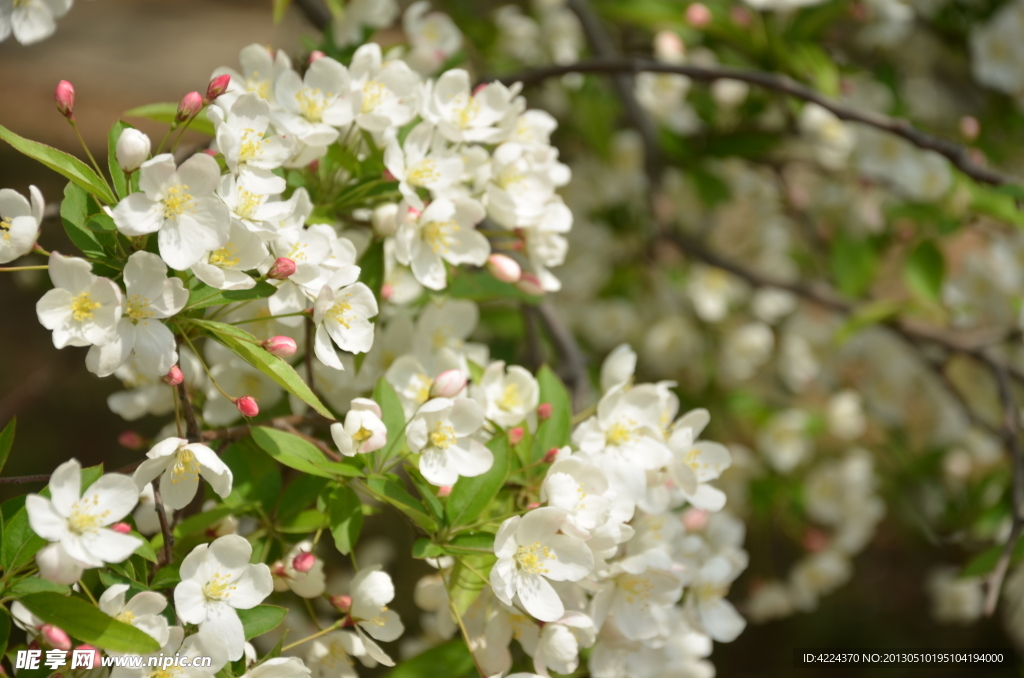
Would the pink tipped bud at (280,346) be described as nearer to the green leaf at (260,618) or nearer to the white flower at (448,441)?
the white flower at (448,441)

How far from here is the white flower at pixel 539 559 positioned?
3.20ft

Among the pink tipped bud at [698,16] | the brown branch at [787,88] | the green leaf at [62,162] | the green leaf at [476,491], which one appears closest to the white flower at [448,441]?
the green leaf at [476,491]

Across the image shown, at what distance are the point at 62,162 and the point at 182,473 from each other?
0.39 m

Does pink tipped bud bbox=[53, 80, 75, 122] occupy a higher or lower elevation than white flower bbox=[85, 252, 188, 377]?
higher

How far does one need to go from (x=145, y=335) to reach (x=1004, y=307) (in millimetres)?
2410

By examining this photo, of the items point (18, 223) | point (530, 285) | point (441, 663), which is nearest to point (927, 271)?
point (530, 285)

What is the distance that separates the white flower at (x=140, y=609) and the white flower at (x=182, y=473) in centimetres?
11

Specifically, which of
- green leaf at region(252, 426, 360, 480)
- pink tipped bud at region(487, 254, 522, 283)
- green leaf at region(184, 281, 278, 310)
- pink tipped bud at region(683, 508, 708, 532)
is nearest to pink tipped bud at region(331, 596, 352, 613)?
green leaf at region(252, 426, 360, 480)

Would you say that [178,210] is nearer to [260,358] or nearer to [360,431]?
A: [260,358]

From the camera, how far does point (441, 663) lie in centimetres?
126

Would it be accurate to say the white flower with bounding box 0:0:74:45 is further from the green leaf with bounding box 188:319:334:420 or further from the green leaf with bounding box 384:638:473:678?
the green leaf with bounding box 384:638:473:678

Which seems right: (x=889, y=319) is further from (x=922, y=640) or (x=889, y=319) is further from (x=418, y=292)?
(x=922, y=640)

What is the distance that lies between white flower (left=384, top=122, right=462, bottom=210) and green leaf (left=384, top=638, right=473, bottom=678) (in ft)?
2.39

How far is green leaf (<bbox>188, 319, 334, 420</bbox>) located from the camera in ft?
2.86
